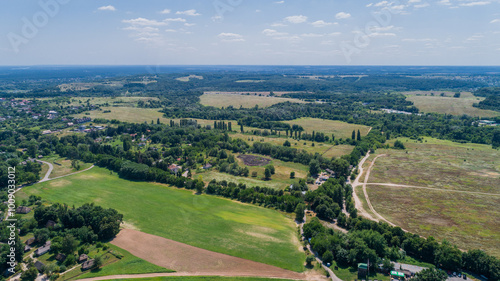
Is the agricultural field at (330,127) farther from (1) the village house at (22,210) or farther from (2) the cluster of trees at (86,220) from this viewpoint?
(1) the village house at (22,210)

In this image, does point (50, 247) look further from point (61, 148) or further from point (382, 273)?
point (61, 148)

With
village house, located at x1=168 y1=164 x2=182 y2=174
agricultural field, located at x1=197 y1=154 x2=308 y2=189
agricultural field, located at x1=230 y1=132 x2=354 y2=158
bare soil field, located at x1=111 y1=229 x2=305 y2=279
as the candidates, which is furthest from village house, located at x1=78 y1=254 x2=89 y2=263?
agricultural field, located at x1=230 y1=132 x2=354 y2=158

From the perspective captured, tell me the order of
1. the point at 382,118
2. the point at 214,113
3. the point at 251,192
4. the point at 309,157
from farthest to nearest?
the point at 214,113 → the point at 382,118 → the point at 309,157 → the point at 251,192

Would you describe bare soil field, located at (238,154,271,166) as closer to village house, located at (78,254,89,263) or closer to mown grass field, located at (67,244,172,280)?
mown grass field, located at (67,244,172,280)

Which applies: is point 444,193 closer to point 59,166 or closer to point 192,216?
point 192,216

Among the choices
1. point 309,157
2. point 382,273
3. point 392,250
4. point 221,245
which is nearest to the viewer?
point 382,273

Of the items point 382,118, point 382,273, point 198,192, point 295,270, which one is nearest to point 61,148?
point 198,192

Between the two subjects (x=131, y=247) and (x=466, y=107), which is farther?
(x=466, y=107)

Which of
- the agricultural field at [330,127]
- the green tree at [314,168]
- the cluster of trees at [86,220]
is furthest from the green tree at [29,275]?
the agricultural field at [330,127]
